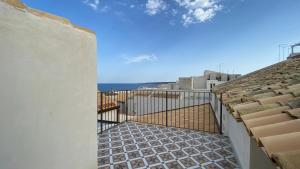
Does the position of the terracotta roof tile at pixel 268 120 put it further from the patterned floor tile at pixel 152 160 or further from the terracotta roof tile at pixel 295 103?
the patterned floor tile at pixel 152 160

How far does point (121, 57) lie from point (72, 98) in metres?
20.6

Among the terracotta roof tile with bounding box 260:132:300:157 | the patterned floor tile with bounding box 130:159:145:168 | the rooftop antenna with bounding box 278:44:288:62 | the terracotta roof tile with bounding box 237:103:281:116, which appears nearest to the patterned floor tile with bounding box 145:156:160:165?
the patterned floor tile with bounding box 130:159:145:168

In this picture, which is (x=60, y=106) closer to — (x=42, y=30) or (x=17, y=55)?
(x=17, y=55)

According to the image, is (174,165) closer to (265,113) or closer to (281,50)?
(265,113)

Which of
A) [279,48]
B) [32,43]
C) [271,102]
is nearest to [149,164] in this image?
[271,102]

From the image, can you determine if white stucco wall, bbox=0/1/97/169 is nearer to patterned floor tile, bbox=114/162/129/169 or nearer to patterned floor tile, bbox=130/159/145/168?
patterned floor tile, bbox=114/162/129/169

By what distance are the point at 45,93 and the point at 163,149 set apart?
278 cm

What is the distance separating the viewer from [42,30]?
6.03ft

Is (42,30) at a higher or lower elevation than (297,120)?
higher

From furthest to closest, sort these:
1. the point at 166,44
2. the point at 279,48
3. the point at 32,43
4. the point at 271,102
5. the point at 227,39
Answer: the point at 166,44
the point at 227,39
the point at 279,48
the point at 32,43
the point at 271,102

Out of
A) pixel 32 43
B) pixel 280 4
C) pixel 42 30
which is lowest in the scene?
pixel 32 43

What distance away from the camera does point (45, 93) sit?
1.87m

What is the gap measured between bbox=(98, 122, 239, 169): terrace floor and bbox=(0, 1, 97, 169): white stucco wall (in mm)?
1072

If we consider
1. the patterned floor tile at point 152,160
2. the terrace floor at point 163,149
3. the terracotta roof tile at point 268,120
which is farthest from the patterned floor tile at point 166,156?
the terracotta roof tile at point 268,120
